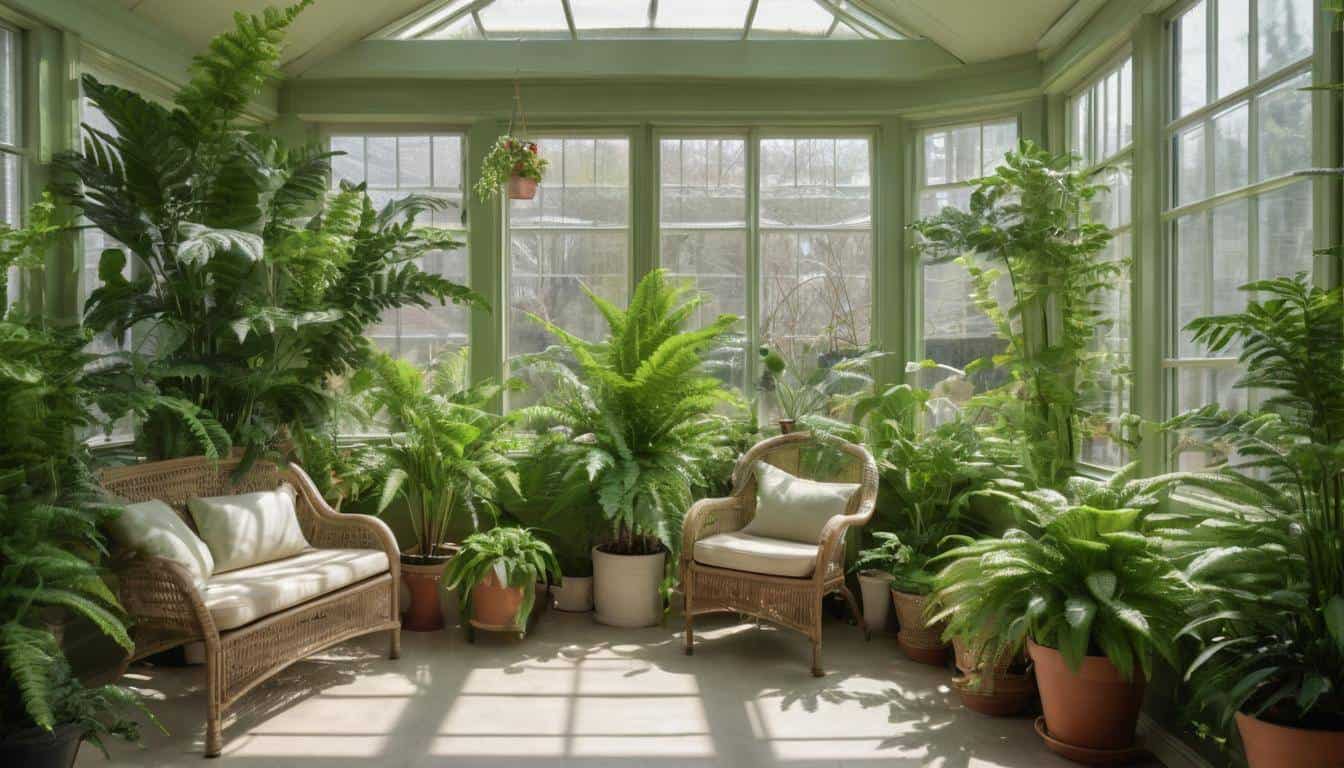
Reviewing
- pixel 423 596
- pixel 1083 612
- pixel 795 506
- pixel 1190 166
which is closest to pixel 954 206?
pixel 1190 166

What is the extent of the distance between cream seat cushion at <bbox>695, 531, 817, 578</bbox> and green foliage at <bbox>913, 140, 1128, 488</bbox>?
37.5 inches

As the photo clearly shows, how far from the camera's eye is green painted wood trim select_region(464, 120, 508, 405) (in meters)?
5.09

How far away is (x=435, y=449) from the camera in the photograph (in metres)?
4.43

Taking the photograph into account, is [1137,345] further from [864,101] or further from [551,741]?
[551,741]

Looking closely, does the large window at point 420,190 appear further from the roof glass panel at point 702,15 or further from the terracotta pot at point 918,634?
the terracotta pot at point 918,634

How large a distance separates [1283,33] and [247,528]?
3.85m

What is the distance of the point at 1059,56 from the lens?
4.37 m

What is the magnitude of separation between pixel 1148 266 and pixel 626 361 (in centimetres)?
Result: 225

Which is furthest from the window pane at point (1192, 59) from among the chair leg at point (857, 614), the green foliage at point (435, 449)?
the green foliage at point (435, 449)

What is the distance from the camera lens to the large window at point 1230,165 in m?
2.86

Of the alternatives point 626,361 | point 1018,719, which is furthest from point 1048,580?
point 626,361

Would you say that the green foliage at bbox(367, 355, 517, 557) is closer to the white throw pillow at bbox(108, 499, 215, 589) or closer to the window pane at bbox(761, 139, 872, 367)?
the white throw pillow at bbox(108, 499, 215, 589)

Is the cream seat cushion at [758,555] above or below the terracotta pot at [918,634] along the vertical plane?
above

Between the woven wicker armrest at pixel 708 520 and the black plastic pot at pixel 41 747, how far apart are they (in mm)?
2330
